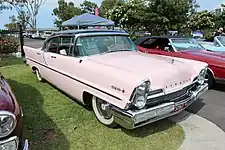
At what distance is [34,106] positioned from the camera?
4.90m

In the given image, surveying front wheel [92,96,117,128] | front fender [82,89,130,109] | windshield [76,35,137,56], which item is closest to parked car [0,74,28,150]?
front fender [82,89,130,109]

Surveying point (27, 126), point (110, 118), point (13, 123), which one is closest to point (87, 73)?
point (110, 118)

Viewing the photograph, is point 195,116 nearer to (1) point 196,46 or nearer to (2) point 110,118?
(2) point 110,118

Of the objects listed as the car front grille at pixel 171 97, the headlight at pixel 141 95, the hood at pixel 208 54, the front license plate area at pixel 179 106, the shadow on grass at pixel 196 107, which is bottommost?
the shadow on grass at pixel 196 107

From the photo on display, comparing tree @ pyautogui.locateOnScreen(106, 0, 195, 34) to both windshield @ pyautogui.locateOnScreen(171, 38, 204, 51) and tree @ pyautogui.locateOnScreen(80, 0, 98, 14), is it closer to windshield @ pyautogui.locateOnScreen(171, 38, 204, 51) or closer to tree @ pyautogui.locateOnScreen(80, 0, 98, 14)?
windshield @ pyautogui.locateOnScreen(171, 38, 204, 51)

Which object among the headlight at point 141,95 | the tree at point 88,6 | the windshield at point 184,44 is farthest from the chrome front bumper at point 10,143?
the tree at point 88,6

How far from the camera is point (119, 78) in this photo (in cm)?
336

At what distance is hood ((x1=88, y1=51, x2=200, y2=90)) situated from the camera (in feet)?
11.6

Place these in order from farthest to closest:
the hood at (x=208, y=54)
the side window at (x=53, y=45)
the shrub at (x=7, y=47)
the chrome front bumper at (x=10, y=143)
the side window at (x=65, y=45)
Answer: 1. the shrub at (x=7, y=47)
2. the hood at (x=208, y=54)
3. the side window at (x=53, y=45)
4. the side window at (x=65, y=45)
5. the chrome front bumper at (x=10, y=143)

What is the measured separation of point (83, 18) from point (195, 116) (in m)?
10.9

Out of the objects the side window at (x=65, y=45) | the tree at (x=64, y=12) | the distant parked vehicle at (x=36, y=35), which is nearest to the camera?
the side window at (x=65, y=45)

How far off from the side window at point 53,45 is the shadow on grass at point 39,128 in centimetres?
107

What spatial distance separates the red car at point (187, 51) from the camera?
5850mm

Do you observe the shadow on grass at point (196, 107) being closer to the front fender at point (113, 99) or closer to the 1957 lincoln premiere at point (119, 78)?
the 1957 lincoln premiere at point (119, 78)
